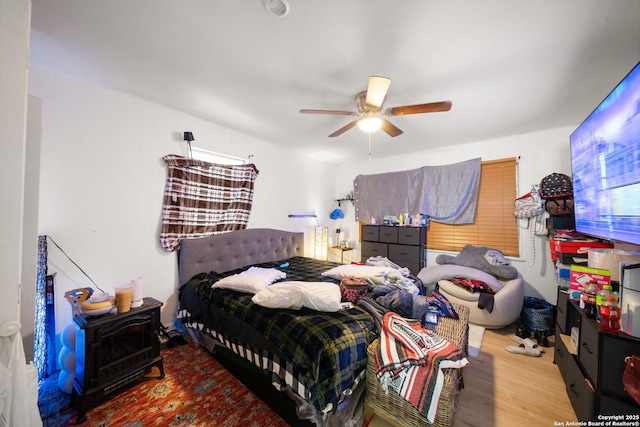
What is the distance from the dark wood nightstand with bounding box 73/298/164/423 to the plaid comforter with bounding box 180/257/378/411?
19.5 inches

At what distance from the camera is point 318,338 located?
4.46ft

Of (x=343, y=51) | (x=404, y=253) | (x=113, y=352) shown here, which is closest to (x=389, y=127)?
(x=343, y=51)

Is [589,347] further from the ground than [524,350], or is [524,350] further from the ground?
[589,347]

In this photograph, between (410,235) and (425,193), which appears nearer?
(410,235)

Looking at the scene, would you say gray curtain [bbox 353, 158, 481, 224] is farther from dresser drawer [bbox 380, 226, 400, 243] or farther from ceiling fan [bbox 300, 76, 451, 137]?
ceiling fan [bbox 300, 76, 451, 137]

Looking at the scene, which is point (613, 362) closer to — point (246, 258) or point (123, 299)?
point (123, 299)

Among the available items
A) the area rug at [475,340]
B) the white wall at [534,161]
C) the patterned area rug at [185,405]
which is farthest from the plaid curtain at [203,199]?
the area rug at [475,340]

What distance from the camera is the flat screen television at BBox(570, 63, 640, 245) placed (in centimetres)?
131

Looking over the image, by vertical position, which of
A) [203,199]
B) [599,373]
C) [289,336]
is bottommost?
[599,373]

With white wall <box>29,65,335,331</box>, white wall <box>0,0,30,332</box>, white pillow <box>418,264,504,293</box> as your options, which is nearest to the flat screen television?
white pillow <box>418,264,504,293</box>

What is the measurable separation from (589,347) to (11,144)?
3335mm

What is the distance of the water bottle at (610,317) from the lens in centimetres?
129

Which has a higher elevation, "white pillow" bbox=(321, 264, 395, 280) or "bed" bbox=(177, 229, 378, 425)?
"white pillow" bbox=(321, 264, 395, 280)

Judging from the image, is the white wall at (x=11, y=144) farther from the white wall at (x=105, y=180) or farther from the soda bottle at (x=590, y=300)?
the soda bottle at (x=590, y=300)
